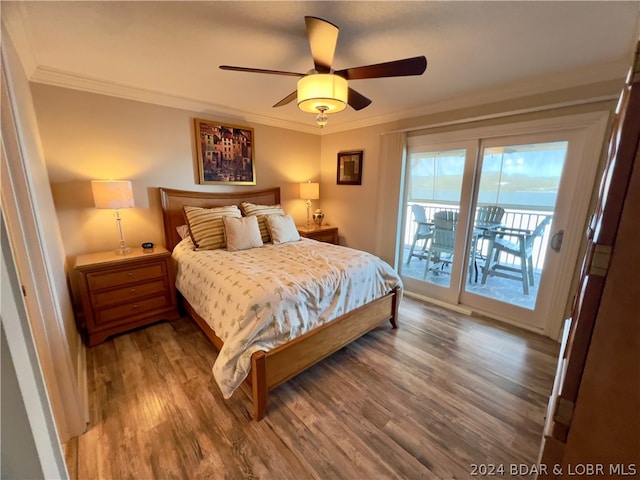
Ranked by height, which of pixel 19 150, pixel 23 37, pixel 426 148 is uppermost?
pixel 23 37

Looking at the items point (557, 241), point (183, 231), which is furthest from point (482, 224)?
point (183, 231)

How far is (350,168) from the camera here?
A: 12.9ft

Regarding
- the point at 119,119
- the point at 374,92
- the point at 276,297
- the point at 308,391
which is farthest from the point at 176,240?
the point at 374,92

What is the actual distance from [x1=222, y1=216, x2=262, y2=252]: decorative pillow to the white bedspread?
10 centimetres

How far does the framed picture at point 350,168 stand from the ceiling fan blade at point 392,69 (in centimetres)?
209

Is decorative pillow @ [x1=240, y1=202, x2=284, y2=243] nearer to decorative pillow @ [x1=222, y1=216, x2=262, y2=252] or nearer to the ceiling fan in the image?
decorative pillow @ [x1=222, y1=216, x2=262, y2=252]

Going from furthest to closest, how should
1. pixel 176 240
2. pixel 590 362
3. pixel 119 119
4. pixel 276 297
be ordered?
pixel 176 240 < pixel 119 119 < pixel 276 297 < pixel 590 362

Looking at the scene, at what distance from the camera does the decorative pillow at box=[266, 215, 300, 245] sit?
3047mm

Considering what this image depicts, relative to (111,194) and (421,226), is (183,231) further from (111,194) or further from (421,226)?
(421,226)

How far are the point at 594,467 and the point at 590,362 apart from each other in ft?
1.22

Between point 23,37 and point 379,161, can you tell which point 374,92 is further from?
point 23,37

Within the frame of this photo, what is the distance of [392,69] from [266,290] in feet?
5.26

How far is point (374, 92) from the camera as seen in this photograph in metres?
2.63

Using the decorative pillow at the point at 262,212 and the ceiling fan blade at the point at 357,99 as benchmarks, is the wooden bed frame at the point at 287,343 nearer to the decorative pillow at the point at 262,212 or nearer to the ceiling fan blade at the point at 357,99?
the decorative pillow at the point at 262,212
